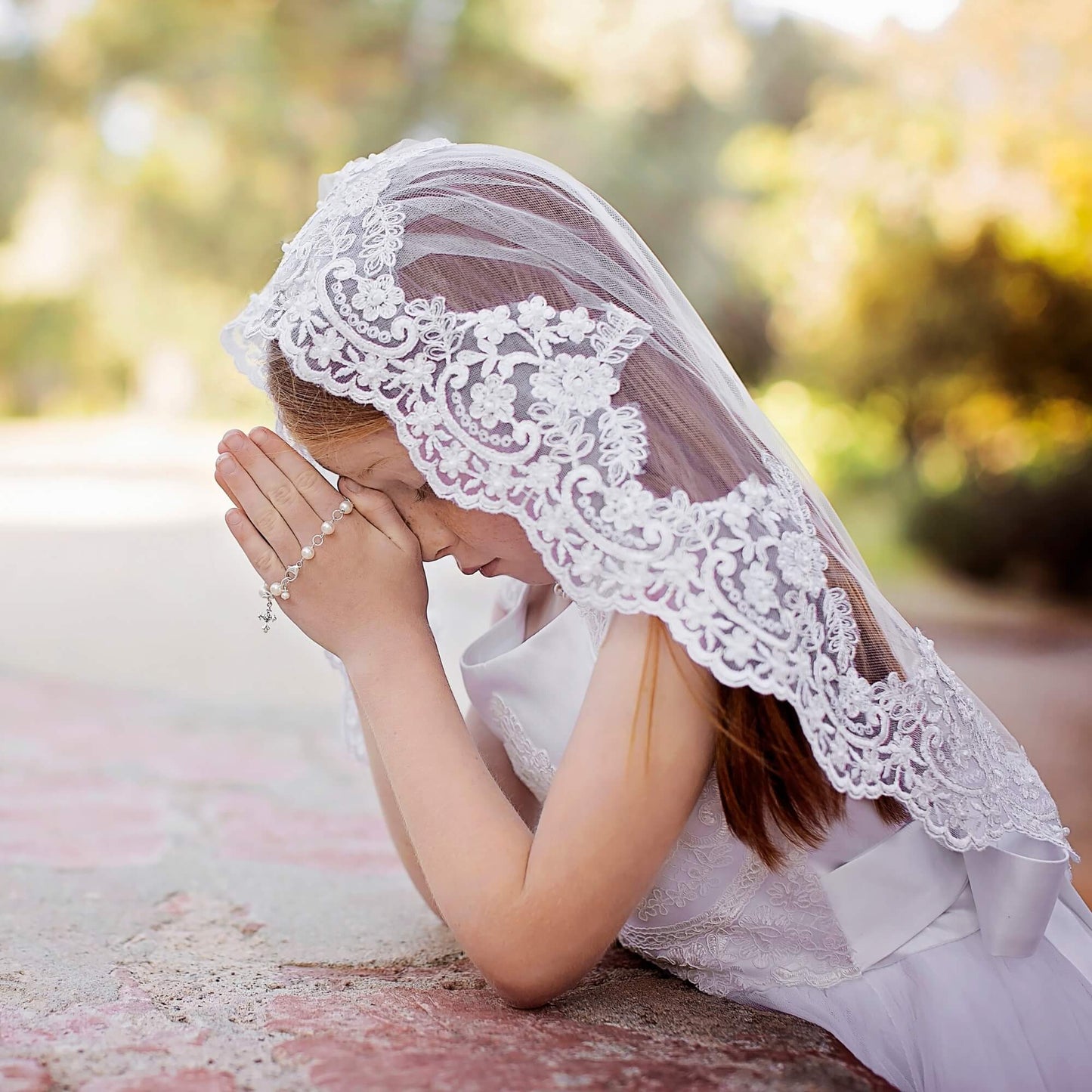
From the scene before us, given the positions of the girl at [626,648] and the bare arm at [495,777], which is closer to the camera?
the girl at [626,648]

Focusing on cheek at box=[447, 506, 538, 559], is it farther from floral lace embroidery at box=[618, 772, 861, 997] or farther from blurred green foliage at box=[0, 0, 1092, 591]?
blurred green foliage at box=[0, 0, 1092, 591]

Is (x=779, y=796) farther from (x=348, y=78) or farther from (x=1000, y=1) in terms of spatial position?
(x=348, y=78)

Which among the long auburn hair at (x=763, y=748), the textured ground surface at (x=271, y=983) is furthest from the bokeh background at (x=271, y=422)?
the long auburn hair at (x=763, y=748)

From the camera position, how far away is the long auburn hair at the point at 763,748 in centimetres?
151

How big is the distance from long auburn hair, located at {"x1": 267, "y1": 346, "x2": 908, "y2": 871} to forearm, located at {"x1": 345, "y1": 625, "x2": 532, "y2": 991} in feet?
0.79

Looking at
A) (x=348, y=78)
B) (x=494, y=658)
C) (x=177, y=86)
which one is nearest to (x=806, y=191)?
(x=348, y=78)

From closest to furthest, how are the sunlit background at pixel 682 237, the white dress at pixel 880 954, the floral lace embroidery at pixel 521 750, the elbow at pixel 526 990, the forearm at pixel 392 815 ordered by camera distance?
the elbow at pixel 526 990
the white dress at pixel 880 954
the floral lace embroidery at pixel 521 750
the forearm at pixel 392 815
the sunlit background at pixel 682 237

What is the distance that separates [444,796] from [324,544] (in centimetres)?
39

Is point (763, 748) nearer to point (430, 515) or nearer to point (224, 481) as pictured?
point (430, 515)

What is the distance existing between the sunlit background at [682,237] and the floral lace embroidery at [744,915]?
3.05 m

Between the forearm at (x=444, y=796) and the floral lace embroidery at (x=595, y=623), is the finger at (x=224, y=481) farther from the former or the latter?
the floral lace embroidery at (x=595, y=623)

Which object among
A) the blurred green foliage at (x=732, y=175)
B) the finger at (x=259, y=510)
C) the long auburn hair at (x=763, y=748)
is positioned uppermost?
the blurred green foliage at (x=732, y=175)

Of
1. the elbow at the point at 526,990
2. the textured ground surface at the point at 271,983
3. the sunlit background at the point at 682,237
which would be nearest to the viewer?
the textured ground surface at the point at 271,983
